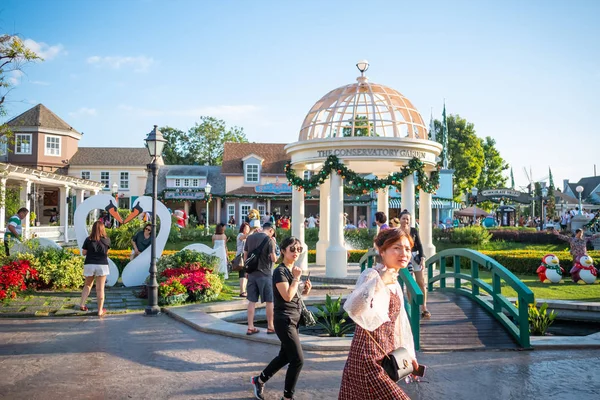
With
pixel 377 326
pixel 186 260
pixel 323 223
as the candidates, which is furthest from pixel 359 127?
pixel 377 326

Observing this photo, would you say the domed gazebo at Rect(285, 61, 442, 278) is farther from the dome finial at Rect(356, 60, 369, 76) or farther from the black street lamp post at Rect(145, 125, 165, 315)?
the black street lamp post at Rect(145, 125, 165, 315)

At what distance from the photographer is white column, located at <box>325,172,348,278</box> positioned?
14.7m

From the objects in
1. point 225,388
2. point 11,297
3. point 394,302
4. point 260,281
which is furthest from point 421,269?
point 11,297

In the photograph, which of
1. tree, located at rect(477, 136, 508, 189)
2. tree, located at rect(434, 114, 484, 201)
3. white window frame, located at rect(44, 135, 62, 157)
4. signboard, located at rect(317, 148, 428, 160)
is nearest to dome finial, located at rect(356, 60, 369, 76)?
signboard, located at rect(317, 148, 428, 160)

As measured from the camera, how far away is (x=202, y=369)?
243 inches

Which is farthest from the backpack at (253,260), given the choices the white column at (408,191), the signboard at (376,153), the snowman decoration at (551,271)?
the snowman decoration at (551,271)

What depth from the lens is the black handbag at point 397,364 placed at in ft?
11.2

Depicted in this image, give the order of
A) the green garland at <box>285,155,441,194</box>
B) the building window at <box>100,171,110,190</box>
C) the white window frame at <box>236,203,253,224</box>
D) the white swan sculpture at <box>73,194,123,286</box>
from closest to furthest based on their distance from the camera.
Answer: the white swan sculpture at <box>73,194,123,286</box>
the green garland at <box>285,155,441,194</box>
the white window frame at <box>236,203,253,224</box>
the building window at <box>100,171,110,190</box>

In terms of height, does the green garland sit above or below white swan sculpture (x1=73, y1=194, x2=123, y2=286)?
above

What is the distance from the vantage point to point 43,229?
25438mm

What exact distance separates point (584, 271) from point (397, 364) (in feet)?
43.3

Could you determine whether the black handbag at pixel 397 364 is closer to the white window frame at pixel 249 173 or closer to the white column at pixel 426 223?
the white column at pixel 426 223

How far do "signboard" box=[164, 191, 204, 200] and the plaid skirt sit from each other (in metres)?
39.2

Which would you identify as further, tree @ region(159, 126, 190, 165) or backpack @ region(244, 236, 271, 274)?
tree @ region(159, 126, 190, 165)
